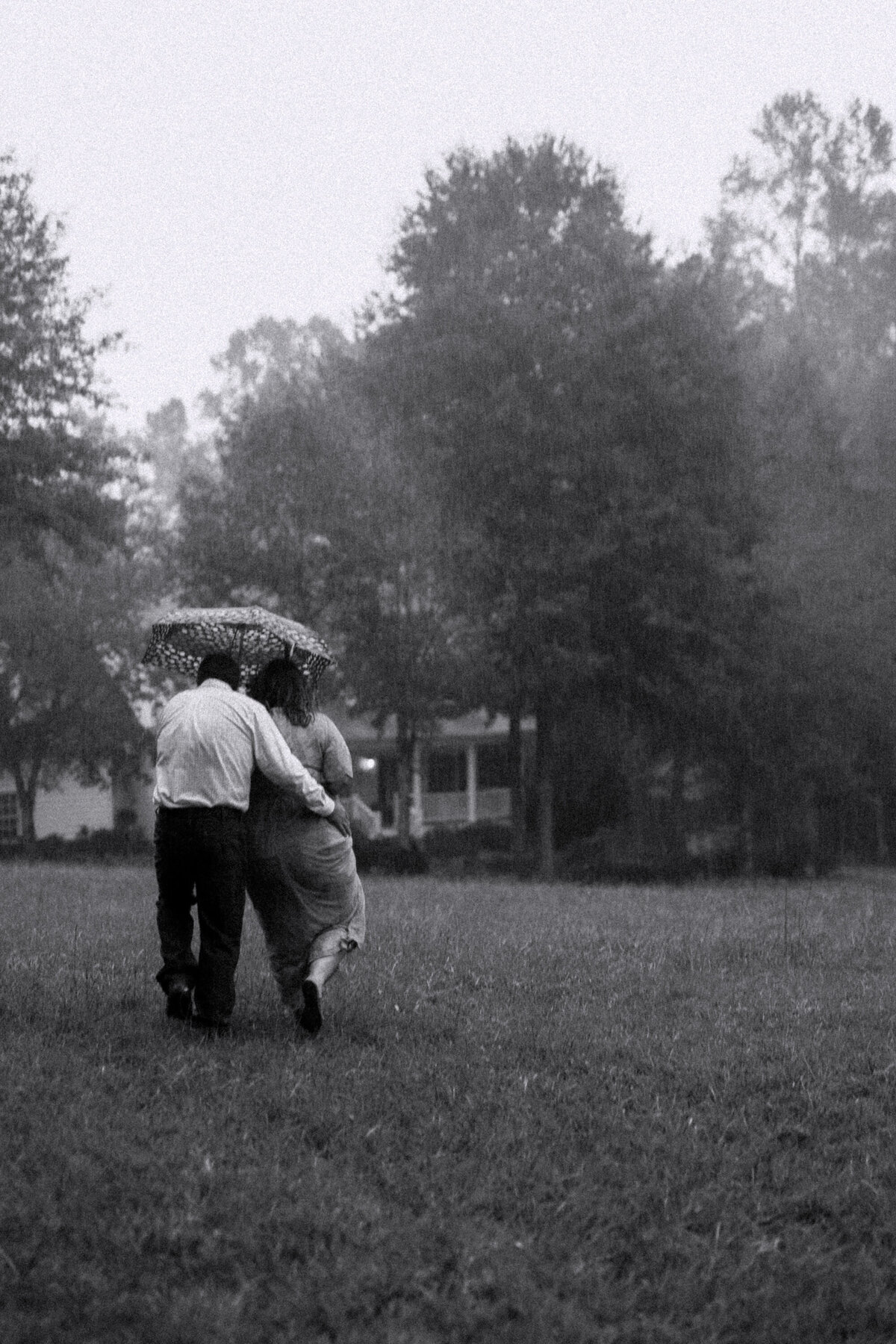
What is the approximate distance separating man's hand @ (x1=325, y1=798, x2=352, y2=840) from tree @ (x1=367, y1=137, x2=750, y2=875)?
66.2ft

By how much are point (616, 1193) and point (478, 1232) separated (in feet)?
2.42

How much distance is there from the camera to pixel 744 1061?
807 centimetres

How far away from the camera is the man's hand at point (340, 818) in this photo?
8.35 meters

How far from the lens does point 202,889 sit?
307 inches

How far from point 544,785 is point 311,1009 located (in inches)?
945

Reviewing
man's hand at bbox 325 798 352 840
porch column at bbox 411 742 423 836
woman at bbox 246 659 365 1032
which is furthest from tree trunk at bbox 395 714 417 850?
woman at bbox 246 659 365 1032

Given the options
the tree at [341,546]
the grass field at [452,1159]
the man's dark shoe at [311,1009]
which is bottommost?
the grass field at [452,1159]

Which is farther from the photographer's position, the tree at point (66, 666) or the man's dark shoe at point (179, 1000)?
the tree at point (66, 666)

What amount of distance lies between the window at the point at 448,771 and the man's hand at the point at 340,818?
1797 inches

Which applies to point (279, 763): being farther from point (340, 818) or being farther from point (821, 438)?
point (821, 438)

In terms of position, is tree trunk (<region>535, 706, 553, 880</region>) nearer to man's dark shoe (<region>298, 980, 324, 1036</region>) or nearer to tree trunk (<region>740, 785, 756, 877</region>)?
tree trunk (<region>740, 785, 756, 877</region>)

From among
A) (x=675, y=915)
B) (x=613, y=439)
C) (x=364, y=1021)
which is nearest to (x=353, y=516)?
(x=613, y=439)

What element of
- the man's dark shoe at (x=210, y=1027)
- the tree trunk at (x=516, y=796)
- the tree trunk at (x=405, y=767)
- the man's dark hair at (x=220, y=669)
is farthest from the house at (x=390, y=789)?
the man's dark shoe at (x=210, y=1027)

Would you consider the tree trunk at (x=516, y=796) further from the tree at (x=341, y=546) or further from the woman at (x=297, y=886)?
the woman at (x=297, y=886)
